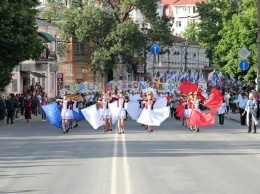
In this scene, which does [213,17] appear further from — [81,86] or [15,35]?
[15,35]

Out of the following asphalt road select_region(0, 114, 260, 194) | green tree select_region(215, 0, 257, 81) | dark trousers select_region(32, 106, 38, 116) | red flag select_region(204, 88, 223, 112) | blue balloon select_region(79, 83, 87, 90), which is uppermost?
green tree select_region(215, 0, 257, 81)

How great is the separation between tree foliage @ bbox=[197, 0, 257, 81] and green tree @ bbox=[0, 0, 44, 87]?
27.9 m

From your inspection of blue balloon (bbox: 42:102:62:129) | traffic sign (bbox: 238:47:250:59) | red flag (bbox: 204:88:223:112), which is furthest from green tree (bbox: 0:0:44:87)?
traffic sign (bbox: 238:47:250:59)

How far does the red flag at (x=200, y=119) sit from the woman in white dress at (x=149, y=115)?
1.43m

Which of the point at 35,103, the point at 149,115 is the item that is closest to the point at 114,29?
the point at 35,103

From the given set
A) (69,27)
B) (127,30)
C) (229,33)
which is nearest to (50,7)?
(69,27)

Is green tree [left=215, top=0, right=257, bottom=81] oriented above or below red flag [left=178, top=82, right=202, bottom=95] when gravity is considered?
above

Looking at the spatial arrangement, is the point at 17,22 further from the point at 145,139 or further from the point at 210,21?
the point at 210,21

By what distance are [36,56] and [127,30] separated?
102 ft

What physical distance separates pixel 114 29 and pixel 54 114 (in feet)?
131

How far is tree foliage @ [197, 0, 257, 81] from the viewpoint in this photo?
67.5 m

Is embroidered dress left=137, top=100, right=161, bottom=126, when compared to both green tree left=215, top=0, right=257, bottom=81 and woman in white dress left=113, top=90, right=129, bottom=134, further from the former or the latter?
green tree left=215, top=0, right=257, bottom=81

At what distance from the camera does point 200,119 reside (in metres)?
34.0

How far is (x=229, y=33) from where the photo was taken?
70.6 metres
